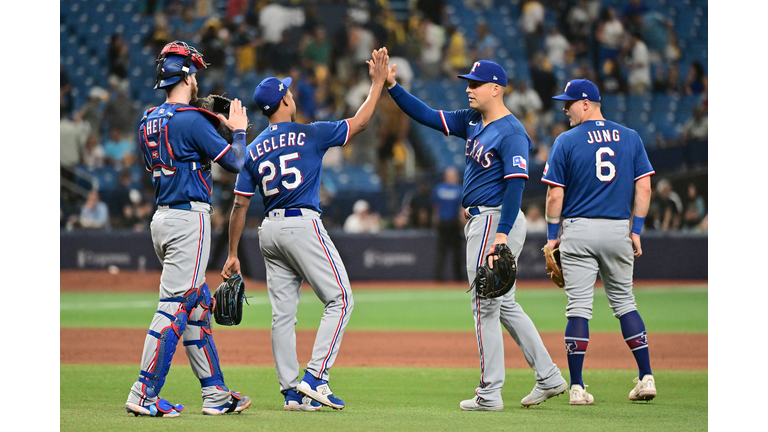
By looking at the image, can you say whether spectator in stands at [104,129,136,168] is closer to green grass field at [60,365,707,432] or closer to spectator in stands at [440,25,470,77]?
spectator in stands at [440,25,470,77]

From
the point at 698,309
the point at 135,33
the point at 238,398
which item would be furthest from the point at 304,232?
the point at 135,33

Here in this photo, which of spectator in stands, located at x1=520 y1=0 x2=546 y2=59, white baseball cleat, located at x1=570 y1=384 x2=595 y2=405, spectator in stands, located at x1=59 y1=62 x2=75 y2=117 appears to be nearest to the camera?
white baseball cleat, located at x1=570 y1=384 x2=595 y2=405

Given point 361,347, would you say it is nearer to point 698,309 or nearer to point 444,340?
point 444,340

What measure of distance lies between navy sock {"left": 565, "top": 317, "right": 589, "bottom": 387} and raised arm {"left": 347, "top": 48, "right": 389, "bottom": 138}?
6.23 feet

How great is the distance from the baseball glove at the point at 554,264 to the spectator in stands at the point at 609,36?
50.0 ft

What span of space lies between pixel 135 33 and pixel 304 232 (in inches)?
660

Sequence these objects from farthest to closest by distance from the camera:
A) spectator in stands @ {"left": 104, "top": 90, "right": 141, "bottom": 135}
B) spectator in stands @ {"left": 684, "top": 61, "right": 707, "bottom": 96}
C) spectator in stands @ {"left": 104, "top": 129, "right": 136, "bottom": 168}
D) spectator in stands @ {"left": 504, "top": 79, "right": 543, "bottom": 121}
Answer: spectator in stands @ {"left": 504, "top": 79, "right": 543, "bottom": 121} → spectator in stands @ {"left": 684, "top": 61, "right": 707, "bottom": 96} → spectator in stands @ {"left": 104, "top": 90, "right": 141, "bottom": 135} → spectator in stands @ {"left": 104, "top": 129, "right": 136, "bottom": 168}

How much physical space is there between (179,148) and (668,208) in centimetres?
1297

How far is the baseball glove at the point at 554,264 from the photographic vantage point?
559 centimetres

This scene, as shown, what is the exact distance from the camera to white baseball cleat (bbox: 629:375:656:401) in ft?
17.6

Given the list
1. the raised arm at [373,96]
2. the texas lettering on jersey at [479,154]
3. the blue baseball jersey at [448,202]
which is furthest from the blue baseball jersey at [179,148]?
the blue baseball jersey at [448,202]

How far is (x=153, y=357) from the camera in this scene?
4586 millimetres


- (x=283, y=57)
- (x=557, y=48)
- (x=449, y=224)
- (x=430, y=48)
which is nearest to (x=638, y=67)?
(x=557, y=48)

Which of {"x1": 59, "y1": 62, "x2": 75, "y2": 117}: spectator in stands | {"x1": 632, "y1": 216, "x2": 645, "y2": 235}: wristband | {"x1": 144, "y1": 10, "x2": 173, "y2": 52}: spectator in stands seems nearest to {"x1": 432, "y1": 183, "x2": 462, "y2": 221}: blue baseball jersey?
{"x1": 144, "y1": 10, "x2": 173, "y2": 52}: spectator in stands
